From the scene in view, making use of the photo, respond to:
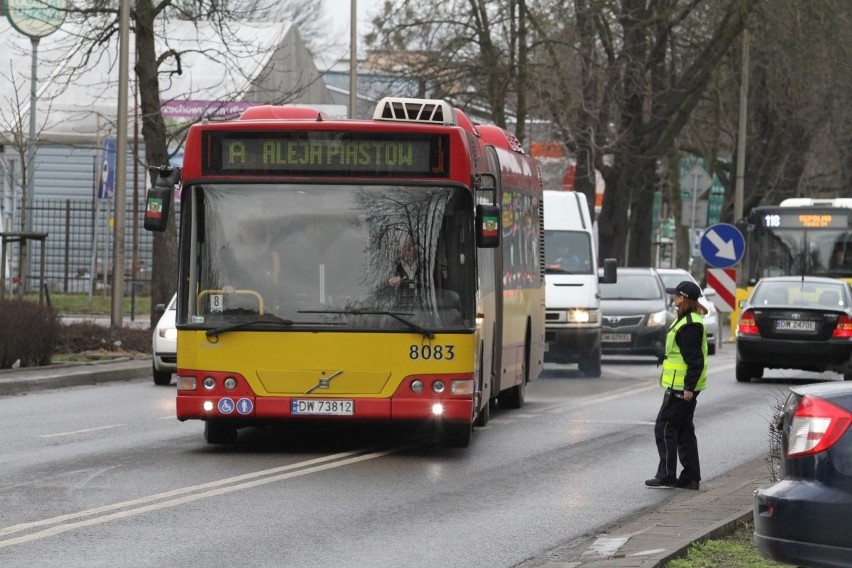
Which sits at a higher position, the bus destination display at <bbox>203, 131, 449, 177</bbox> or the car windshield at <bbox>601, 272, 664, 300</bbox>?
the bus destination display at <bbox>203, 131, 449, 177</bbox>

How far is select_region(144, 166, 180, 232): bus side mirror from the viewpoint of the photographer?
14078 millimetres

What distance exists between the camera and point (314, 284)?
1445 cm

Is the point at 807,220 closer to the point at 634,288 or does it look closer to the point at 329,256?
the point at 634,288

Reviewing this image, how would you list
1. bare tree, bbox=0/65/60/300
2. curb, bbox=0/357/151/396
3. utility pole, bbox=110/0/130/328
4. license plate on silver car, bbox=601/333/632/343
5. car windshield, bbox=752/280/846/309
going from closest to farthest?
curb, bbox=0/357/151/396 < car windshield, bbox=752/280/846/309 < utility pole, bbox=110/0/130/328 < bare tree, bbox=0/65/60/300 < license plate on silver car, bbox=601/333/632/343

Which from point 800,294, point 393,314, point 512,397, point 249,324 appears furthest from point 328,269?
point 800,294

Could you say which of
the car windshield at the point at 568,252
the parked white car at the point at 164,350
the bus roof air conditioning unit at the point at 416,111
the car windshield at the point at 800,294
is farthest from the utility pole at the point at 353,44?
the bus roof air conditioning unit at the point at 416,111

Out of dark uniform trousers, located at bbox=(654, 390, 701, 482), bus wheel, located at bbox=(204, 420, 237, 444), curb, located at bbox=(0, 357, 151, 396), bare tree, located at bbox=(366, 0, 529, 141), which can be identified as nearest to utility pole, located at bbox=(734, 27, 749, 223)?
bare tree, located at bbox=(366, 0, 529, 141)

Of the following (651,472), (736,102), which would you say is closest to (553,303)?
(651,472)

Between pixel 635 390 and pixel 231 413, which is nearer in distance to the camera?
pixel 231 413

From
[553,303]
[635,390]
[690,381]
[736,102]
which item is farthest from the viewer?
[736,102]

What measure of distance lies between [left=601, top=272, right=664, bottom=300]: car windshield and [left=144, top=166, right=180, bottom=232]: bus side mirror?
17.3m

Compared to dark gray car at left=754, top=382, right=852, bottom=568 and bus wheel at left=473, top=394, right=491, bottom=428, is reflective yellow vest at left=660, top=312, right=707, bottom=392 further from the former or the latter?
dark gray car at left=754, top=382, right=852, bottom=568

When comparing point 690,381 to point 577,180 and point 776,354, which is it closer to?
point 776,354

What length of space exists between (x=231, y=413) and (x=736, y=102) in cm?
3928
